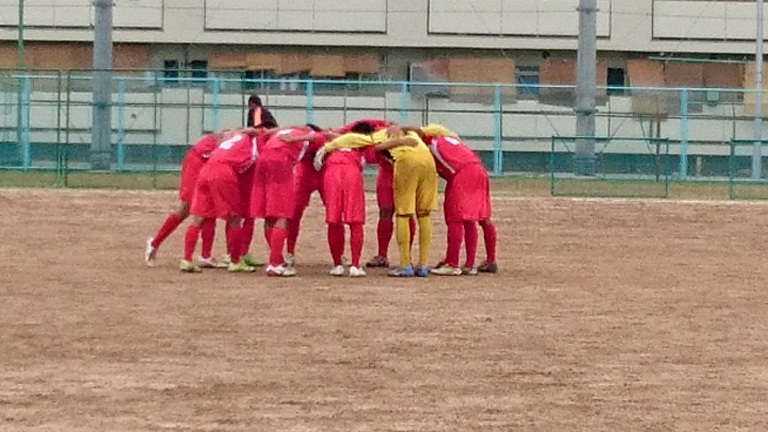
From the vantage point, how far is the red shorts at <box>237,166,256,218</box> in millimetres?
16953

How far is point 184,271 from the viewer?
17188mm

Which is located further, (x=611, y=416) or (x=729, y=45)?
(x=729, y=45)

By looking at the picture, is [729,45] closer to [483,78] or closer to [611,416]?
[483,78]

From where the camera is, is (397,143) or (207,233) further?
(207,233)

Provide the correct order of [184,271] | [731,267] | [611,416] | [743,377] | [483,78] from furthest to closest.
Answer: [483,78], [731,267], [184,271], [743,377], [611,416]

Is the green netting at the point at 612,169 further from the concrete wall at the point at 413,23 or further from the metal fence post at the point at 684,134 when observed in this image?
the concrete wall at the point at 413,23

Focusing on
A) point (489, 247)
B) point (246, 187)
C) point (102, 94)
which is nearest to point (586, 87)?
point (102, 94)

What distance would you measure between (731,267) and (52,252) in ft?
25.4

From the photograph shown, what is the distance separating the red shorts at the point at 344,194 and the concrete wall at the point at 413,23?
37.1 meters

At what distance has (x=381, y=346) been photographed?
11750 mm

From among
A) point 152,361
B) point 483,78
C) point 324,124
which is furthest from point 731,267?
point 483,78

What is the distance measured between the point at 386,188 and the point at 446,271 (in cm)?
105

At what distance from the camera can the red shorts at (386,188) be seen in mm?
17141

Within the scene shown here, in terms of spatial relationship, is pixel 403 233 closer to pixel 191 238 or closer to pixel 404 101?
pixel 191 238
